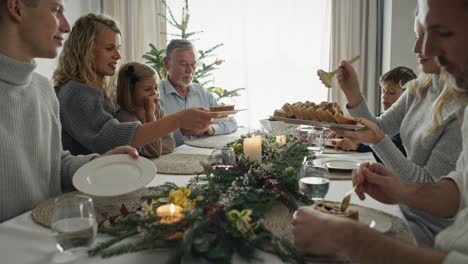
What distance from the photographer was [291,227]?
1077 millimetres

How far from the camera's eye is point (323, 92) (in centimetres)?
486

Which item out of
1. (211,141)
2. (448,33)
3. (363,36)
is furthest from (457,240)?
(363,36)

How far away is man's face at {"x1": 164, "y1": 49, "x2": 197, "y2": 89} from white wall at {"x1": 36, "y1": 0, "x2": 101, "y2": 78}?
4.97ft

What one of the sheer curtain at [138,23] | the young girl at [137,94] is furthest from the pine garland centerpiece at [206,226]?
the sheer curtain at [138,23]

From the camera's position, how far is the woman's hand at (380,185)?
1239 mm

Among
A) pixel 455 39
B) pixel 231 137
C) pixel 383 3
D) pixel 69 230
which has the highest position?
pixel 383 3

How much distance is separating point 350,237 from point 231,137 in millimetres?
2034

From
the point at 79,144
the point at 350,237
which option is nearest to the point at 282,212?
the point at 350,237

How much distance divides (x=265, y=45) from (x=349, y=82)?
286cm

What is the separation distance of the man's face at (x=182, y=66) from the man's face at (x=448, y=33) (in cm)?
242

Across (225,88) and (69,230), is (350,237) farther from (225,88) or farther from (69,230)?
(225,88)

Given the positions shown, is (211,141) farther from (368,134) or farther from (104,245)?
(104,245)

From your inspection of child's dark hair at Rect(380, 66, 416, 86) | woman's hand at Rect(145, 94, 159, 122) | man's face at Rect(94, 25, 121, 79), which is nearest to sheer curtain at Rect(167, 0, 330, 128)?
child's dark hair at Rect(380, 66, 416, 86)

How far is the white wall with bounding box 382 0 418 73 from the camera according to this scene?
3.79 meters
